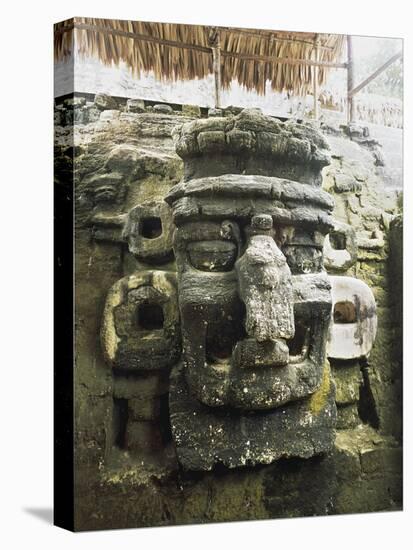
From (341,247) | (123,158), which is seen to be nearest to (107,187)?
(123,158)

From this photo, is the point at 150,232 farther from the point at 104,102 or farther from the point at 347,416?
the point at 347,416

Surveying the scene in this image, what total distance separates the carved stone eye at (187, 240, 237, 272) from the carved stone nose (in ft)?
0.39

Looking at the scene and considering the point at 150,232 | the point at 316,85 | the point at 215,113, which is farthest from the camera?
the point at 316,85

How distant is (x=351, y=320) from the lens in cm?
884

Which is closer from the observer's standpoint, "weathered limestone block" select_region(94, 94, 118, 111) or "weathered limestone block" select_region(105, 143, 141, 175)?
"weathered limestone block" select_region(94, 94, 118, 111)

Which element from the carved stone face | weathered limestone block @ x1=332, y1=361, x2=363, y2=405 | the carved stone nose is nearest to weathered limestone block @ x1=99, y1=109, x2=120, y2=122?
the carved stone face

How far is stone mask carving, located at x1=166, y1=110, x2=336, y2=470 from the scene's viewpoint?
807cm

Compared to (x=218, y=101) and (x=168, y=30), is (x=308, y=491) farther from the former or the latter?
(x=168, y=30)

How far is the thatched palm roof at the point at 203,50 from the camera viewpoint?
796cm

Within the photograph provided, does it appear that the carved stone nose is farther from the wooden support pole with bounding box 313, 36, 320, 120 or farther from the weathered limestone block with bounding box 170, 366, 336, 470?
the wooden support pole with bounding box 313, 36, 320, 120

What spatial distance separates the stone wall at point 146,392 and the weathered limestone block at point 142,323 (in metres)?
0.03

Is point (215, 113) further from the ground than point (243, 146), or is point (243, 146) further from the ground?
point (215, 113)

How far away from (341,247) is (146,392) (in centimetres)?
187

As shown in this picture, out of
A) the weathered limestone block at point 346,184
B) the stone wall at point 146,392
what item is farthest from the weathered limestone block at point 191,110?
the weathered limestone block at point 346,184
